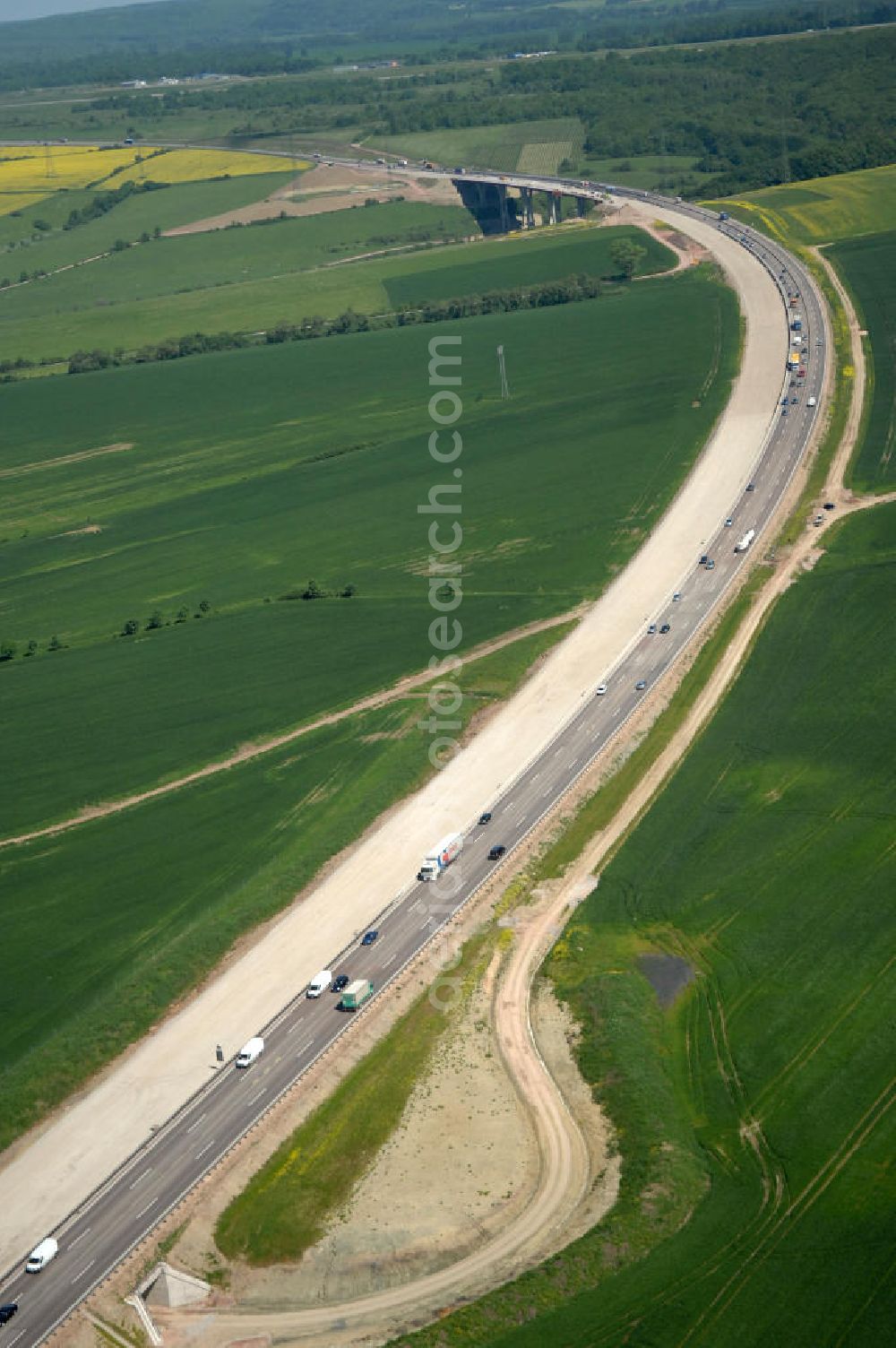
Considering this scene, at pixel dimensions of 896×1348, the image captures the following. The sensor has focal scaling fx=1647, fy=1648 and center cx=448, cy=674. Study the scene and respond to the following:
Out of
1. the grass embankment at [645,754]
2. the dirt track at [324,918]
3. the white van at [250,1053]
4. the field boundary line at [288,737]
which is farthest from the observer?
the field boundary line at [288,737]

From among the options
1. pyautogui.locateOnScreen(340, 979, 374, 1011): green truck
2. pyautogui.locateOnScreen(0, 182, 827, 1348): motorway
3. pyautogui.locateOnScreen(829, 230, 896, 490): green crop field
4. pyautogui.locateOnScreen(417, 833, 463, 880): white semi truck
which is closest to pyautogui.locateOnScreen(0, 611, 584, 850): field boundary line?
pyautogui.locateOnScreen(0, 182, 827, 1348): motorway

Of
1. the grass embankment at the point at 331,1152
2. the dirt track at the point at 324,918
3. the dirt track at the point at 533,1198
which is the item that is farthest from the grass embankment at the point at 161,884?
the dirt track at the point at 533,1198

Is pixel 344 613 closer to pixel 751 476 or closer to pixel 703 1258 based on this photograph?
pixel 751 476

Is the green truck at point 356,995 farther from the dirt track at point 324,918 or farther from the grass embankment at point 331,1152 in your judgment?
the dirt track at point 324,918

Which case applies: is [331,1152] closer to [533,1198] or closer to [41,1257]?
[533,1198]

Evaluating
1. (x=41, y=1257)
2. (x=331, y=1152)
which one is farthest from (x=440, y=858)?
(x=41, y=1257)
